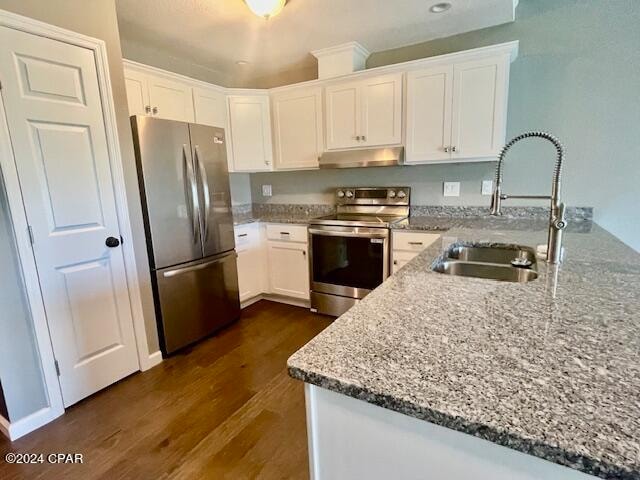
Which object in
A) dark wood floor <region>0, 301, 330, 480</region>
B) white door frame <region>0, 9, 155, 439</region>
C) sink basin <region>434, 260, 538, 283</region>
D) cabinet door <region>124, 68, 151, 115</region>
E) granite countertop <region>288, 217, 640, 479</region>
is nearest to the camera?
granite countertop <region>288, 217, 640, 479</region>

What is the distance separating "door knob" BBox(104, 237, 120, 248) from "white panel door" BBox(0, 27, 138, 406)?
0.07 ft

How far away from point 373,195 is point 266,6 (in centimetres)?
173

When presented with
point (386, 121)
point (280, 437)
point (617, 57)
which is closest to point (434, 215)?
point (386, 121)

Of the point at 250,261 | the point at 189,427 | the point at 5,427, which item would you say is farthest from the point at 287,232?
the point at 5,427

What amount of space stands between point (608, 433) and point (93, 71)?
259cm

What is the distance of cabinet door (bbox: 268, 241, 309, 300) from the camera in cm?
317

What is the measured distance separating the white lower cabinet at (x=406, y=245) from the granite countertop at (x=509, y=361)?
1.40 metres

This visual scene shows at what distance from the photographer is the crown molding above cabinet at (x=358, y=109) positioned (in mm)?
2432

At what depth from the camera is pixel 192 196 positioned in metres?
2.49

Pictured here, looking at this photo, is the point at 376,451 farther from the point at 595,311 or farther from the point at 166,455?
the point at 166,455

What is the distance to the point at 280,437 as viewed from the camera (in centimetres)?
168

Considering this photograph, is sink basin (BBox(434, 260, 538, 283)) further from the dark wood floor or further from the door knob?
the door knob

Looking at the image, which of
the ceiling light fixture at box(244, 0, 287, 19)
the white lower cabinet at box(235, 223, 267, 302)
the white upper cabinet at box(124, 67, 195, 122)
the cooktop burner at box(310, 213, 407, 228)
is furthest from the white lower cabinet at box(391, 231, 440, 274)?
the white upper cabinet at box(124, 67, 195, 122)

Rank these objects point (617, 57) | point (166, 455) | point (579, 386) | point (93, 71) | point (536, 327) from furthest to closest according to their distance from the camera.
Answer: point (617, 57)
point (93, 71)
point (166, 455)
point (536, 327)
point (579, 386)
